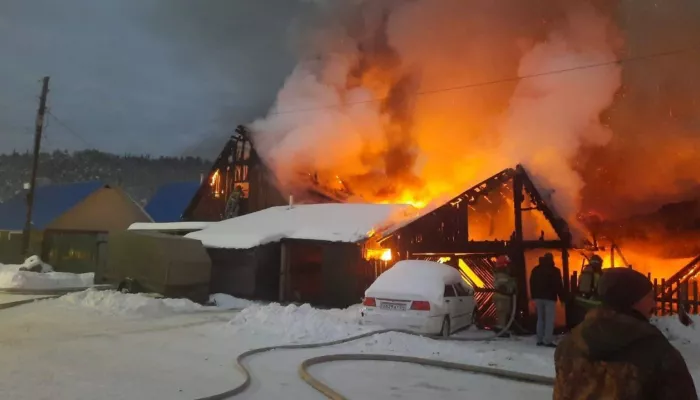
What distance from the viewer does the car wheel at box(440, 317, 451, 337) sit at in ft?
37.0

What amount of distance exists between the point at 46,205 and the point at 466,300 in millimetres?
32112

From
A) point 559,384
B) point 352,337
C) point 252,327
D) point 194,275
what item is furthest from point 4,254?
point 559,384

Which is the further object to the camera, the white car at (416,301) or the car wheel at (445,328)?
the car wheel at (445,328)

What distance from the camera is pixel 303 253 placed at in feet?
67.0

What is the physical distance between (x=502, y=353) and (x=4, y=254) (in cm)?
3552

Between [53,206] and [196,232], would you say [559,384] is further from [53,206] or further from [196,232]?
[53,206]

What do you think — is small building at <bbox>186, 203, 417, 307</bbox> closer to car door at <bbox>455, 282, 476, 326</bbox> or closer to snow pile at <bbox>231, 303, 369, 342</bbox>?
car door at <bbox>455, 282, 476, 326</bbox>

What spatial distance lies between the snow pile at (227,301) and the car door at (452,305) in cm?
726

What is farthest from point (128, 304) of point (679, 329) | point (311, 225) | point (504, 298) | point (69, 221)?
point (69, 221)

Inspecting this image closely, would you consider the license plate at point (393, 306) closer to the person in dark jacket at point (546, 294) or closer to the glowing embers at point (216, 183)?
the person in dark jacket at point (546, 294)

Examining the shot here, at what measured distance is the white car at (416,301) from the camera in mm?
10883

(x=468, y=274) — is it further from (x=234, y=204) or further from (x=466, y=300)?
(x=234, y=204)

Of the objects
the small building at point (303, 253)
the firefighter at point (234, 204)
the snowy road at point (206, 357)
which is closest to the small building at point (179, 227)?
the small building at point (303, 253)

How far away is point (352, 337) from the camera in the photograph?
9898mm
